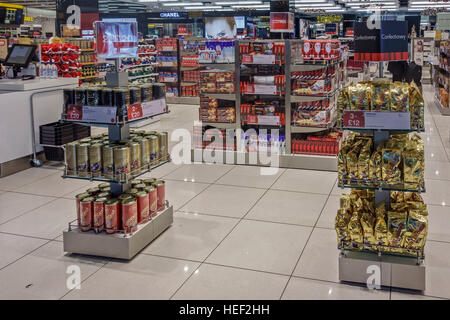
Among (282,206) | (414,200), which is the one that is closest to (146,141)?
(282,206)

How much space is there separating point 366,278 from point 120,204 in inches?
73.4

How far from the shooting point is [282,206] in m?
4.81

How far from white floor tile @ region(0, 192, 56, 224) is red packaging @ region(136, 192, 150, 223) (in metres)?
1.53

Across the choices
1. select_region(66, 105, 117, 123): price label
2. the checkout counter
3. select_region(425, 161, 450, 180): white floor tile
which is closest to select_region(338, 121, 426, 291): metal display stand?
select_region(66, 105, 117, 123): price label

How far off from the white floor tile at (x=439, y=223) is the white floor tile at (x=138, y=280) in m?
2.04

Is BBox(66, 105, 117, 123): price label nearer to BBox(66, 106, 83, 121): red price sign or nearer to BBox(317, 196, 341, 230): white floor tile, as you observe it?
BBox(66, 106, 83, 121): red price sign

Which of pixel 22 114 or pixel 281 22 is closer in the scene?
pixel 22 114

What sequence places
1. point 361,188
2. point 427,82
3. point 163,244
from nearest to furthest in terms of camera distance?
point 361,188 → point 163,244 → point 427,82

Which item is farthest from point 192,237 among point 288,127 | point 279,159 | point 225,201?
point 288,127

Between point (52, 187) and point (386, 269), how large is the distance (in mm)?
3901

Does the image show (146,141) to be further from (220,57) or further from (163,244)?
(220,57)

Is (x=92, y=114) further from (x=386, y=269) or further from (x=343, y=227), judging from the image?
(x=386, y=269)

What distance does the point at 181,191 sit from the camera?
17.5 feet
